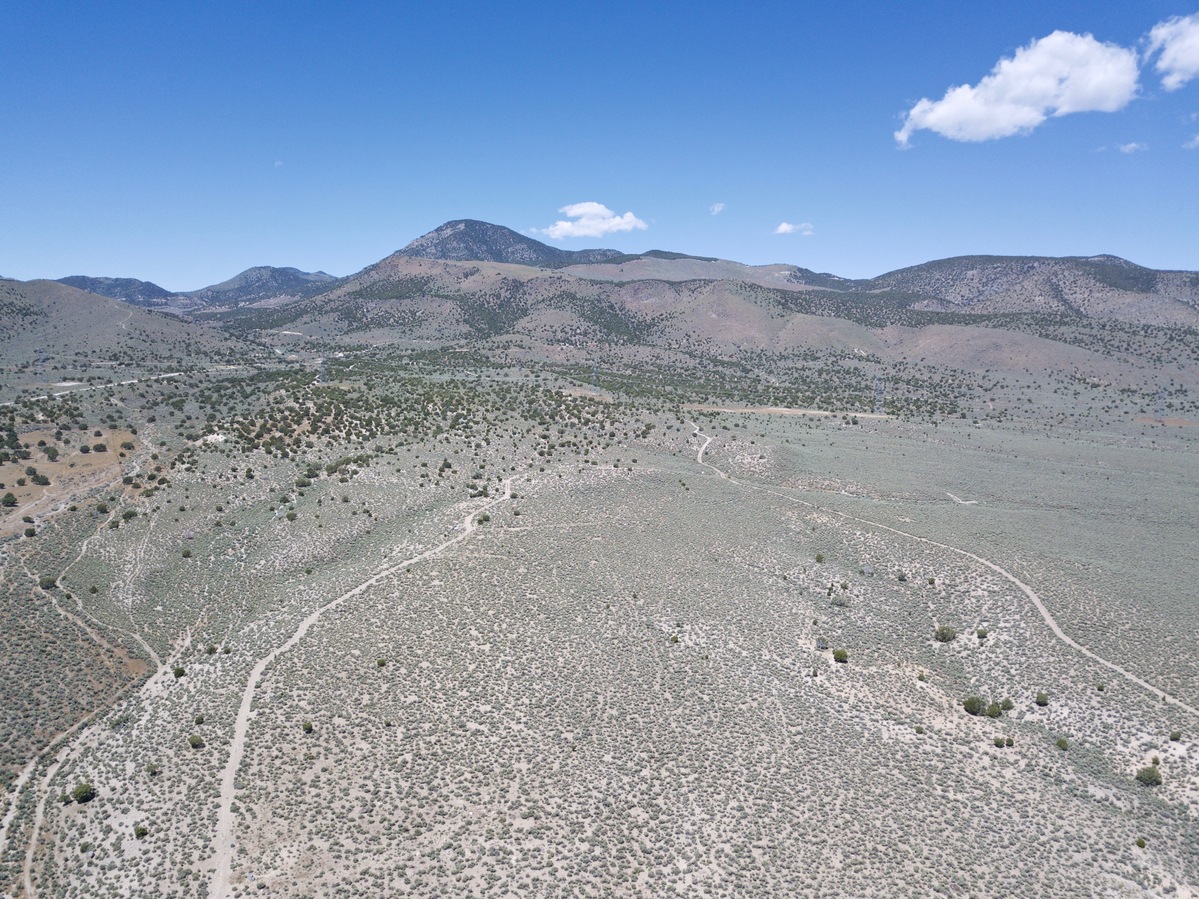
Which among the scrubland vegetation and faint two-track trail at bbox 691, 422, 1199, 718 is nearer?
the scrubland vegetation

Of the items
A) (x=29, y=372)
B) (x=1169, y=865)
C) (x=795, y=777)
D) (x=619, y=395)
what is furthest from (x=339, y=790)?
(x=29, y=372)

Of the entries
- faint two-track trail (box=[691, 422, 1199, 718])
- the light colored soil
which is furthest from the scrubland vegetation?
the light colored soil

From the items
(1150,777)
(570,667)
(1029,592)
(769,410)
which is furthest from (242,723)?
(769,410)

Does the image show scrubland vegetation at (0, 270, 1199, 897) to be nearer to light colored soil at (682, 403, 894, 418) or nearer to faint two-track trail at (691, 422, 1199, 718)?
faint two-track trail at (691, 422, 1199, 718)

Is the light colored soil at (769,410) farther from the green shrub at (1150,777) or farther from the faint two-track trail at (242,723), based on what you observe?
the green shrub at (1150,777)

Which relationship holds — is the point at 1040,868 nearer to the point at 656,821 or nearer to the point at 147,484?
the point at 656,821

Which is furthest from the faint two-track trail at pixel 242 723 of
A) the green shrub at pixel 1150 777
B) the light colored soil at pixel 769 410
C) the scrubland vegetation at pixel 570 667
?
the light colored soil at pixel 769 410

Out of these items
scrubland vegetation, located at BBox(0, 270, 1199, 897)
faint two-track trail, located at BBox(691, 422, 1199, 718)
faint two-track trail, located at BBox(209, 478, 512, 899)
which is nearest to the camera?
faint two-track trail, located at BBox(209, 478, 512, 899)

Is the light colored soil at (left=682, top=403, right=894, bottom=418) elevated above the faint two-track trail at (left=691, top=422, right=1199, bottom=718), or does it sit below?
above
